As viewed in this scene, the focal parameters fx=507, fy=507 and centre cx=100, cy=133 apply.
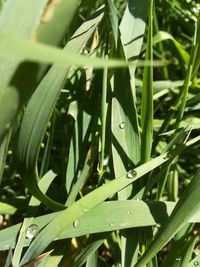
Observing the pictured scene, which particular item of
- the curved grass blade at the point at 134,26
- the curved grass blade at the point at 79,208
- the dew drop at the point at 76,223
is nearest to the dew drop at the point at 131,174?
the curved grass blade at the point at 79,208

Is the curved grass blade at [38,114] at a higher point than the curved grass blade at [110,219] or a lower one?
higher

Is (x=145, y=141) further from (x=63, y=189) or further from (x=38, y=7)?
(x=38, y=7)

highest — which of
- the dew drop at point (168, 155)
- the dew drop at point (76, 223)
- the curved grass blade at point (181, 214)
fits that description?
the dew drop at point (168, 155)

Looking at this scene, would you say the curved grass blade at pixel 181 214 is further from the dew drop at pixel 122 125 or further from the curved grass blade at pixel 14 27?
the curved grass blade at pixel 14 27

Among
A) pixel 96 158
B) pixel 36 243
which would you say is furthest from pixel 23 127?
pixel 96 158

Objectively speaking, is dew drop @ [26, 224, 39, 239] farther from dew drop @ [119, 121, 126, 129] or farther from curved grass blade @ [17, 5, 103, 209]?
dew drop @ [119, 121, 126, 129]

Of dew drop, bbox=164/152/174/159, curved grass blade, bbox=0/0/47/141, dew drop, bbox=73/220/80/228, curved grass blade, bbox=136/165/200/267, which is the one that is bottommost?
dew drop, bbox=73/220/80/228

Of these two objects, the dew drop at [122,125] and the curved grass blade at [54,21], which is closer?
the curved grass blade at [54,21]

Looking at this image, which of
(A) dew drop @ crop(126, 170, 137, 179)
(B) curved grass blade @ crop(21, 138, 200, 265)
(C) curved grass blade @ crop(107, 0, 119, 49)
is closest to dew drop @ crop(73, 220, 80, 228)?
(B) curved grass blade @ crop(21, 138, 200, 265)
